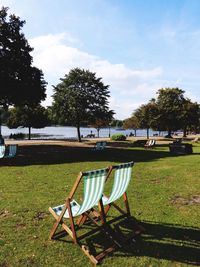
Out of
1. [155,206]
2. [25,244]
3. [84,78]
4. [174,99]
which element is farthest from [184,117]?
[25,244]

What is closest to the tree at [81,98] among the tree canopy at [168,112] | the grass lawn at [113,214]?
the tree canopy at [168,112]

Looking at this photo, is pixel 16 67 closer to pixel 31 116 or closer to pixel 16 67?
pixel 16 67

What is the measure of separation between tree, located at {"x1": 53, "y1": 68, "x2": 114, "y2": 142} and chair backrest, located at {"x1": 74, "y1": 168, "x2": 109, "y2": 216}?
1277 inches

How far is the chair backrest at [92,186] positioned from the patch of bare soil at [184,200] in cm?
A: 358

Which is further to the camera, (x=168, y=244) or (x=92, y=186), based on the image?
(x=168, y=244)

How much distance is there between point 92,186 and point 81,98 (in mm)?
32649

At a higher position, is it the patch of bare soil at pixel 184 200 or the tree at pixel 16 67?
the tree at pixel 16 67

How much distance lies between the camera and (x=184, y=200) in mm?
8297

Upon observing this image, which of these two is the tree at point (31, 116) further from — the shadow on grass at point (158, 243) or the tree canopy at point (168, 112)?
the shadow on grass at point (158, 243)

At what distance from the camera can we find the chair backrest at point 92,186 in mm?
4752

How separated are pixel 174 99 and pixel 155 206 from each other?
5048 centimetres

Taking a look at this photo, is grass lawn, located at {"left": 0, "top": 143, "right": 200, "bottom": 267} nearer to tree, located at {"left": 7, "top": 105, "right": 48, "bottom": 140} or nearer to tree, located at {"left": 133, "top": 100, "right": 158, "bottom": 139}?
tree, located at {"left": 133, "top": 100, "right": 158, "bottom": 139}

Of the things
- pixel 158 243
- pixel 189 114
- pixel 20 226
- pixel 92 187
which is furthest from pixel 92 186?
pixel 189 114

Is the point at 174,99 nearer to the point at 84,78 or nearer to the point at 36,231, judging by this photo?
the point at 84,78
